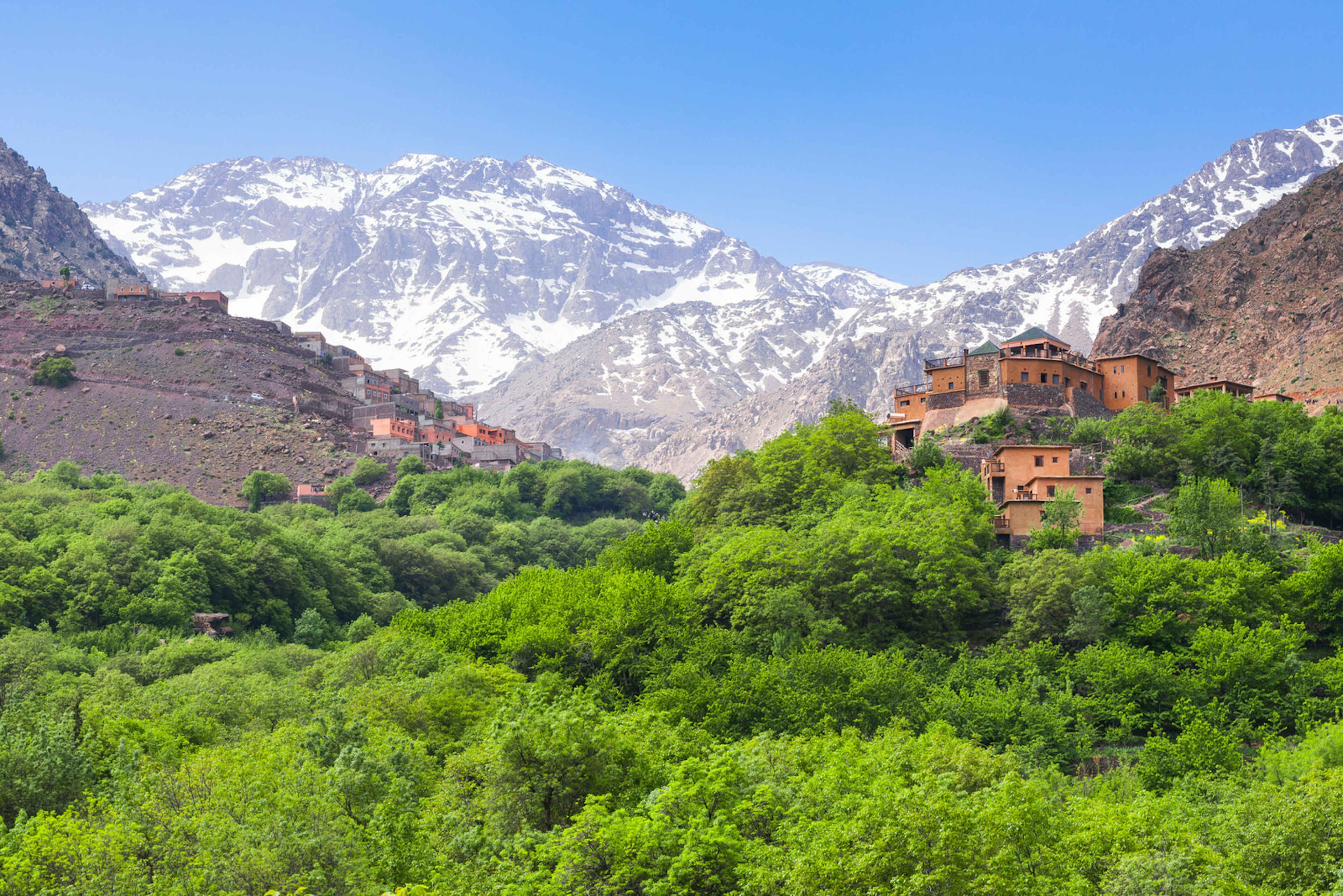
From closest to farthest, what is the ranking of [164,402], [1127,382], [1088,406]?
[1088,406], [1127,382], [164,402]

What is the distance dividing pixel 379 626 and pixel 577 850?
236 feet

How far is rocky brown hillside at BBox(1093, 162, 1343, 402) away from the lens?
147250 millimetres

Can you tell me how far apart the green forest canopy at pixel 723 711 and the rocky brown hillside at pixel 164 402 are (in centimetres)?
6143

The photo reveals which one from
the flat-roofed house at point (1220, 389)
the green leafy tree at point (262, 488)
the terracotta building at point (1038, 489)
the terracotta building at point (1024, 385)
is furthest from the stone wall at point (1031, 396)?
the green leafy tree at point (262, 488)

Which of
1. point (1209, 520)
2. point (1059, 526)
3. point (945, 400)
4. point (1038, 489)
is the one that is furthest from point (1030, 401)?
point (1209, 520)

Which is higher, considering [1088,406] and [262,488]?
[1088,406]

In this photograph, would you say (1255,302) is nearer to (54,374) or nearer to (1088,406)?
(1088,406)

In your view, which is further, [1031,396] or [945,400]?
[945,400]

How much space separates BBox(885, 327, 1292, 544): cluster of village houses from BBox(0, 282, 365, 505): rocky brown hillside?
94.2 metres

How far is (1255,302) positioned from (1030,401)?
291ft

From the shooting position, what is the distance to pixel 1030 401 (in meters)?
86.9

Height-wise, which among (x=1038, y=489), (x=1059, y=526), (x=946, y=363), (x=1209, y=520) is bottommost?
(x=1059, y=526)

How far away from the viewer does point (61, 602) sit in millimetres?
A: 88688

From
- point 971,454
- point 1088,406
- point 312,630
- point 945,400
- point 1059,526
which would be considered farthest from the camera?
point 312,630
